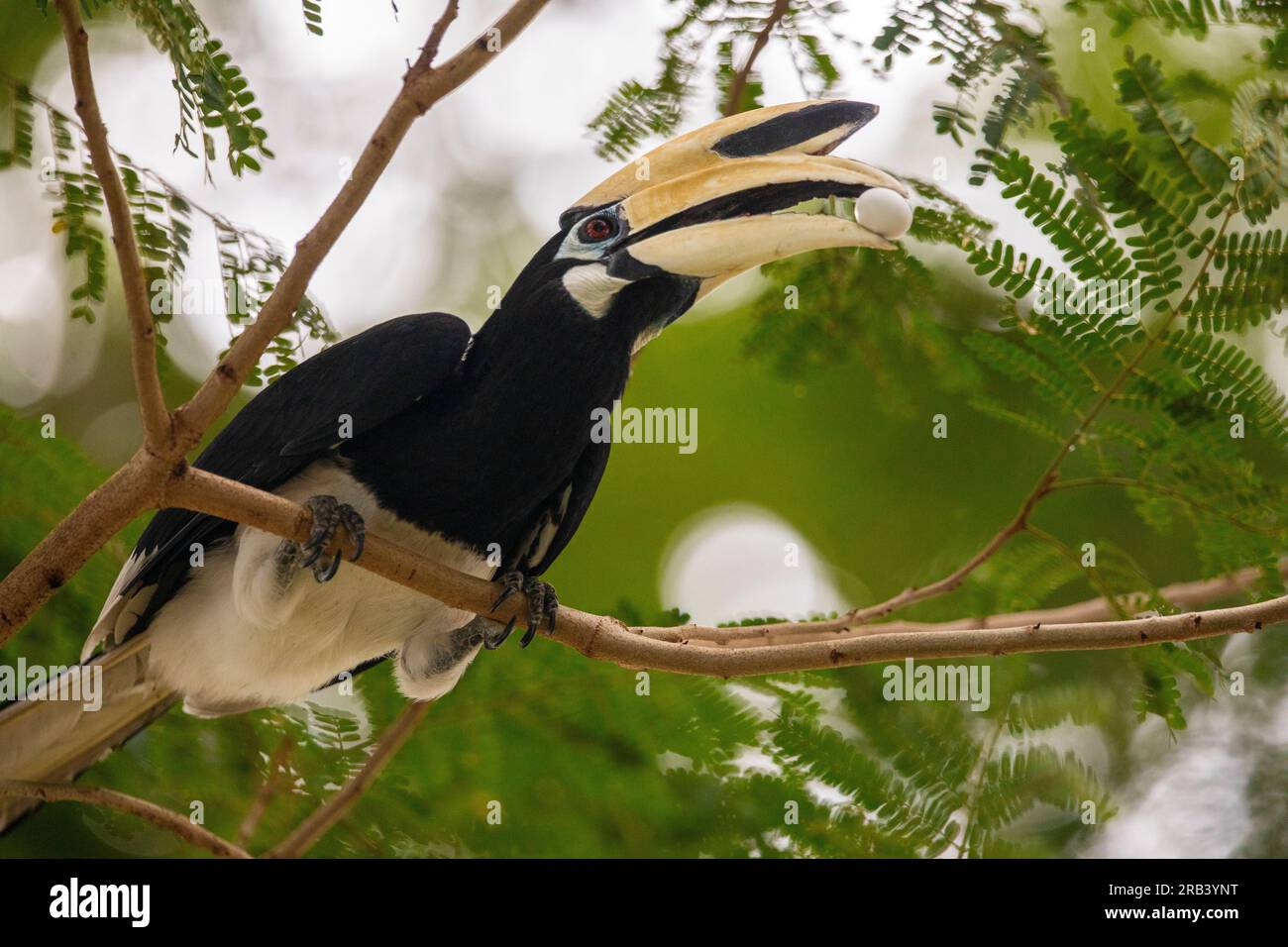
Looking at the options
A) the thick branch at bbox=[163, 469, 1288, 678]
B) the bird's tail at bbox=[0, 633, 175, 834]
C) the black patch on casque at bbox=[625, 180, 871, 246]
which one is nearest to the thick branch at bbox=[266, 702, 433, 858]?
the bird's tail at bbox=[0, 633, 175, 834]

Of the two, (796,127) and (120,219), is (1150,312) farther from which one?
(120,219)

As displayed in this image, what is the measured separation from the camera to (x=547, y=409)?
3.53m

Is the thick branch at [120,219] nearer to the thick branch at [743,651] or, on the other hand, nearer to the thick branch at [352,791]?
the thick branch at [743,651]

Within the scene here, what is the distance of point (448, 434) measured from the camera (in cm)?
354

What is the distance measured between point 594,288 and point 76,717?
1854mm

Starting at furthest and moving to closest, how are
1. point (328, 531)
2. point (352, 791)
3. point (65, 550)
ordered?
point (352, 791), point (328, 531), point (65, 550)

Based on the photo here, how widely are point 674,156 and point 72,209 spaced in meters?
1.48

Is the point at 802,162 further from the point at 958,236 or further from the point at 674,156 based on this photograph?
the point at 958,236

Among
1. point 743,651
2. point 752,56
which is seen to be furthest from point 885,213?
point 752,56

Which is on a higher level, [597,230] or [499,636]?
[597,230]

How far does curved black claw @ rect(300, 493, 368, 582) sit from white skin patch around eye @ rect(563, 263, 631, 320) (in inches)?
31.7

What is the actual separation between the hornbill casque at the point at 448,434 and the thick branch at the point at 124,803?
20 cm

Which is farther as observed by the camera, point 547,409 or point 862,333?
point 862,333

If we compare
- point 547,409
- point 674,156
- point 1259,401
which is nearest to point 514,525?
point 547,409
